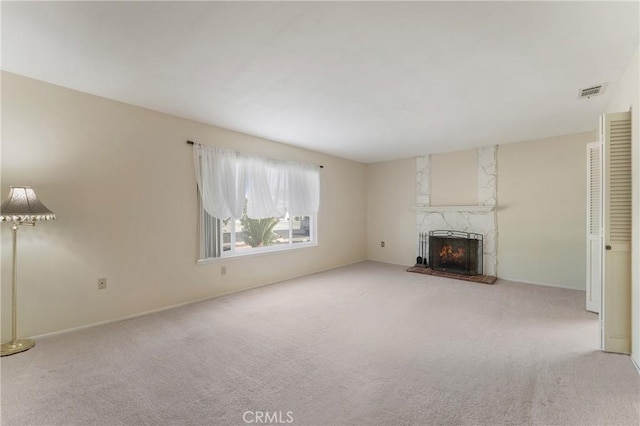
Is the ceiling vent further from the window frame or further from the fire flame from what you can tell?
the window frame

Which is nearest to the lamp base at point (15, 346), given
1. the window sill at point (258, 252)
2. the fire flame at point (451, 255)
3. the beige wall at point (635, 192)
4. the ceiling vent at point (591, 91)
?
the window sill at point (258, 252)

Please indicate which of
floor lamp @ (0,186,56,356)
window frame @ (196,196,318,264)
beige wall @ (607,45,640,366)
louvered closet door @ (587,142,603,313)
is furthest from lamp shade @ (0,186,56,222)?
louvered closet door @ (587,142,603,313)

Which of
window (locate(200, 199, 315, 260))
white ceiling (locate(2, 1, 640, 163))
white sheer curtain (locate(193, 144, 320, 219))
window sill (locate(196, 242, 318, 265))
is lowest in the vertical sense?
window sill (locate(196, 242, 318, 265))

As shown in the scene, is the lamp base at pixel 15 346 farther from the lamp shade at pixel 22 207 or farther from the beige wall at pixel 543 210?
the beige wall at pixel 543 210

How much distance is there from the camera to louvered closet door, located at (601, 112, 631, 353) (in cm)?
232

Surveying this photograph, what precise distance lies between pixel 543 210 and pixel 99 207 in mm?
6414

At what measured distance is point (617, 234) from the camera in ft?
7.68

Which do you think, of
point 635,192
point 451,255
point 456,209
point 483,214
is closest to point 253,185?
point 456,209

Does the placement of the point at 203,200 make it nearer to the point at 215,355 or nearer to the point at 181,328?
the point at 181,328

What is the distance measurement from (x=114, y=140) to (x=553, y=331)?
5.13 metres

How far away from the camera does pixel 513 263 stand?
195 inches

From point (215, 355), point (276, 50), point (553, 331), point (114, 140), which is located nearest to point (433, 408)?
point (215, 355)

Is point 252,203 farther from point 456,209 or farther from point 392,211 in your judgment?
point 456,209

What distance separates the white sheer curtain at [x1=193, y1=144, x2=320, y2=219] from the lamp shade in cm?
161
